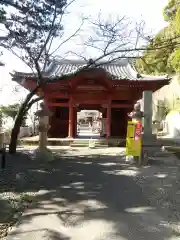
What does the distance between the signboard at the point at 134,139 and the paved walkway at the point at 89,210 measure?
5.17ft

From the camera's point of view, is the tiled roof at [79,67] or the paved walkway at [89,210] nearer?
the paved walkway at [89,210]

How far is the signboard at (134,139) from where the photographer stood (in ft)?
37.5

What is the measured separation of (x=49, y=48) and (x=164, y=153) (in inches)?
264

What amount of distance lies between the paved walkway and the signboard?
62.0 inches

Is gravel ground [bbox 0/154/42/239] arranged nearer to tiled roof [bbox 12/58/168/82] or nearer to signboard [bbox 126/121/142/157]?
signboard [bbox 126/121/142/157]

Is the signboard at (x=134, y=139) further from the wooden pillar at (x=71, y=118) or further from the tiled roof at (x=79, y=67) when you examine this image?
the wooden pillar at (x=71, y=118)

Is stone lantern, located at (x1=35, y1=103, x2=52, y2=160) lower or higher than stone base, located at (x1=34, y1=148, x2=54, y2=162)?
higher

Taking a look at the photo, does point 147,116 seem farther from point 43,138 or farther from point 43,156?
point 43,156

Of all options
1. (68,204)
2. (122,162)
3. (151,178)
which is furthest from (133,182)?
(122,162)

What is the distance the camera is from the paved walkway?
15.8 ft

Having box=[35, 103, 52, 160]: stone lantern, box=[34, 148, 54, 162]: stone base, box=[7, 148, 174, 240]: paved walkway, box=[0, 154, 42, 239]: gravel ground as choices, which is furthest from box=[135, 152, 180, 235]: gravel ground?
box=[35, 103, 52, 160]: stone lantern

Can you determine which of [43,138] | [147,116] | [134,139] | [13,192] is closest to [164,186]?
[134,139]

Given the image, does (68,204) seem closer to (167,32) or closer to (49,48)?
(49,48)

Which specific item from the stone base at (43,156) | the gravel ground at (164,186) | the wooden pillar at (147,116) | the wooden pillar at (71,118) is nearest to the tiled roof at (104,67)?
the wooden pillar at (71,118)
